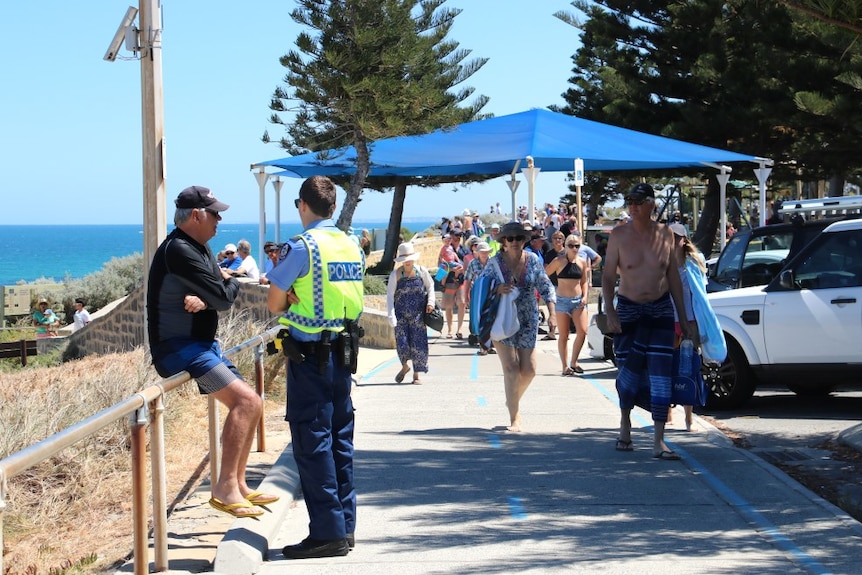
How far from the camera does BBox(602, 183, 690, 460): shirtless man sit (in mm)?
8508

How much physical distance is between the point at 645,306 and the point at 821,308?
2744mm

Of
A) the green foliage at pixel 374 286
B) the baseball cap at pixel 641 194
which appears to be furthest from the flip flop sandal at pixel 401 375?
the green foliage at pixel 374 286

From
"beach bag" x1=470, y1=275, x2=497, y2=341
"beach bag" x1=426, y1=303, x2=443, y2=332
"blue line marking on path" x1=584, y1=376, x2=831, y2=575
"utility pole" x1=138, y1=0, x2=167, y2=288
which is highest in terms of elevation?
"utility pole" x1=138, y1=0, x2=167, y2=288

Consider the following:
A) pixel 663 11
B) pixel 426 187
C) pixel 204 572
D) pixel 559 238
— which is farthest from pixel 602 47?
pixel 204 572

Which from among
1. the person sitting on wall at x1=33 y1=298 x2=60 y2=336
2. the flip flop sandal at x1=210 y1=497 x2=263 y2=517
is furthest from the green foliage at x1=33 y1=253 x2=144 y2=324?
the flip flop sandal at x1=210 y1=497 x2=263 y2=517

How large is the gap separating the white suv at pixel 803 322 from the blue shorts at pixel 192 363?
636 centimetres

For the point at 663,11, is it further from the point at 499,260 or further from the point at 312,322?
the point at 312,322

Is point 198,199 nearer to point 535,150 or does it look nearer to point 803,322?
point 803,322

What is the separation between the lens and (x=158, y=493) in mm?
5438

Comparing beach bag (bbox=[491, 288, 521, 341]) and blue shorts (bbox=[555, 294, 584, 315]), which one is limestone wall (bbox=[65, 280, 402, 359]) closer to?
blue shorts (bbox=[555, 294, 584, 315])

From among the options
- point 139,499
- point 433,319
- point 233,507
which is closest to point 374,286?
point 433,319

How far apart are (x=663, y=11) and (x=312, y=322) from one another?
2959 centimetres

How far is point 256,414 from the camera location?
594cm

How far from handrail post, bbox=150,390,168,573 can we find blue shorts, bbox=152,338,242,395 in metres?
0.45
